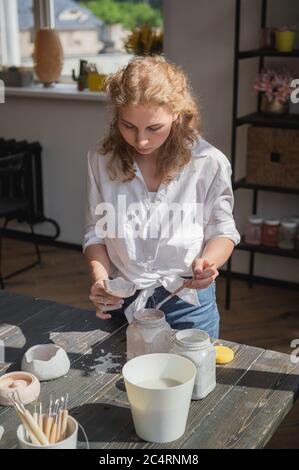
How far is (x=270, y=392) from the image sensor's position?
54.8 inches

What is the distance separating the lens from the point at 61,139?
427 cm

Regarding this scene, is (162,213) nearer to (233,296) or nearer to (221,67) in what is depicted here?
(233,296)

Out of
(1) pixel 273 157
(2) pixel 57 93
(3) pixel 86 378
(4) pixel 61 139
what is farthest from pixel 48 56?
(3) pixel 86 378

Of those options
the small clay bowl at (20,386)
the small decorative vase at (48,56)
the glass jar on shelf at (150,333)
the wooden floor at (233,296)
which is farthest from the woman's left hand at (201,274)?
the small decorative vase at (48,56)

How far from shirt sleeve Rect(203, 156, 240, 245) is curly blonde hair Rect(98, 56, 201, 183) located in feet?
0.31

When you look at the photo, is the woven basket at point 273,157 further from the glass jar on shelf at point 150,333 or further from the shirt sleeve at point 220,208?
the glass jar on shelf at point 150,333

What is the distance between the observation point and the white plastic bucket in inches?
46.8

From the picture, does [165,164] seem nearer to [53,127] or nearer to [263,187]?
[263,187]

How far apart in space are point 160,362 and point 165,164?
1.82 ft

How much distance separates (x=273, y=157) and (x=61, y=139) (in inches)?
60.1

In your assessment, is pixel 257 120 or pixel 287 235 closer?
pixel 257 120

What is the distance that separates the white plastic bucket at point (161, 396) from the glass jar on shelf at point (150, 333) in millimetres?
126

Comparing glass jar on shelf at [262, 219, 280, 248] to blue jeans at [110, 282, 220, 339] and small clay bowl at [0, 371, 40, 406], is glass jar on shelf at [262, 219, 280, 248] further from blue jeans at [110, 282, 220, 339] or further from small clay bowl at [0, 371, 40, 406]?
small clay bowl at [0, 371, 40, 406]

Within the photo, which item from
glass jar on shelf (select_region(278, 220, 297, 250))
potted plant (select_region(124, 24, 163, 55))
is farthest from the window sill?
glass jar on shelf (select_region(278, 220, 297, 250))
